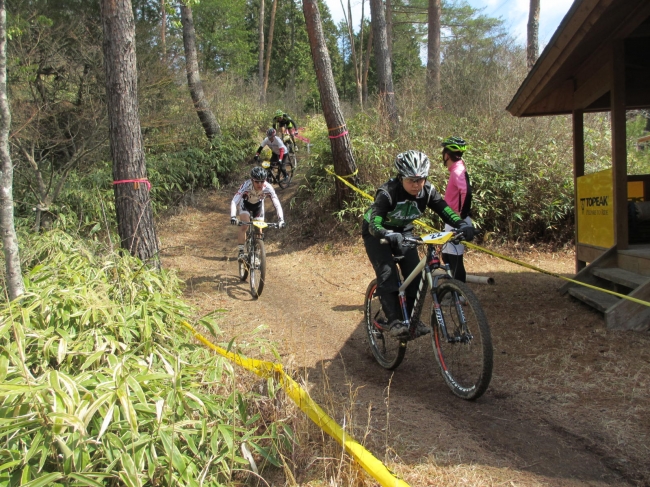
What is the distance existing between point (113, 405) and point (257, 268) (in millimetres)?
5501

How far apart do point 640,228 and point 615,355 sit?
3173 mm

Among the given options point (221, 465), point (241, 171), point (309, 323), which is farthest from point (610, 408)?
point (241, 171)

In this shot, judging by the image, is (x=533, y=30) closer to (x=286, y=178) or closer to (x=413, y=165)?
(x=286, y=178)

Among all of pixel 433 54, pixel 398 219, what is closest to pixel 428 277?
pixel 398 219

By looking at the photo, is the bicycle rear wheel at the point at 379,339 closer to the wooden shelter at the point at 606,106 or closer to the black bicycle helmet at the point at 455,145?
the black bicycle helmet at the point at 455,145

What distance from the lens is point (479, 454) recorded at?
3.18 meters

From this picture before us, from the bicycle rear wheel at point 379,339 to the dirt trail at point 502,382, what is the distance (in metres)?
0.14

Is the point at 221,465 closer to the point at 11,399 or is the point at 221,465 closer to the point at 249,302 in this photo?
the point at 11,399

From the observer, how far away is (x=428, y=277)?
4.32m

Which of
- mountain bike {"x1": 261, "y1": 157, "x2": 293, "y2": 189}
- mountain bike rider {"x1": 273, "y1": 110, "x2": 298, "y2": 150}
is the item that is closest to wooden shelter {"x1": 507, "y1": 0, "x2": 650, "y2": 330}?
mountain bike {"x1": 261, "y1": 157, "x2": 293, "y2": 189}

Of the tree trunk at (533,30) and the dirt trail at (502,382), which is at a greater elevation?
the tree trunk at (533,30)

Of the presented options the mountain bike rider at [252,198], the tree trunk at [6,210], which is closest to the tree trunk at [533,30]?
the mountain bike rider at [252,198]

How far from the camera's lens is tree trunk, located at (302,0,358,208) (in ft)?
34.8

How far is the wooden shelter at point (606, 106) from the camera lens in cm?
534
